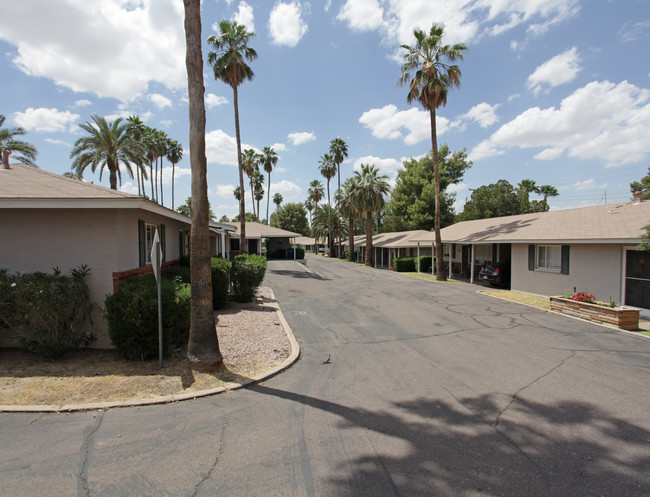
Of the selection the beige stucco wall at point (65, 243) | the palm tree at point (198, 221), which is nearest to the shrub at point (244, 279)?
the beige stucco wall at point (65, 243)

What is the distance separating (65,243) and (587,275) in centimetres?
1704

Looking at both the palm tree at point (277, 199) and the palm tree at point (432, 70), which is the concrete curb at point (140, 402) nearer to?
the palm tree at point (432, 70)

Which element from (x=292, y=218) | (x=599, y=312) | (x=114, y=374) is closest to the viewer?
(x=114, y=374)

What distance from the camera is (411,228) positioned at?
1900 inches

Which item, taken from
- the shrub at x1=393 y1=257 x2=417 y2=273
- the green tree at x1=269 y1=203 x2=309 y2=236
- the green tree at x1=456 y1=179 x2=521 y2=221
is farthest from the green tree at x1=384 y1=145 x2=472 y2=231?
the green tree at x1=269 y1=203 x2=309 y2=236

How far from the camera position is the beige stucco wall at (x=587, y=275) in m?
12.4

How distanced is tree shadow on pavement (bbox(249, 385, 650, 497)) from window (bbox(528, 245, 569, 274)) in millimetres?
11812

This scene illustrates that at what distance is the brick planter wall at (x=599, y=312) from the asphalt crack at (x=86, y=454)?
1202 cm

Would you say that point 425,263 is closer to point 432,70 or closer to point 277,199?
point 432,70

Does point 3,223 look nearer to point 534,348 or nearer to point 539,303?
point 534,348

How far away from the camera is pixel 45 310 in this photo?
20.3 ft

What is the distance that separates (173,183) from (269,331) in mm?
54091

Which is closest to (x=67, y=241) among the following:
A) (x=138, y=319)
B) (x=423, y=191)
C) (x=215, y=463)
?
(x=138, y=319)

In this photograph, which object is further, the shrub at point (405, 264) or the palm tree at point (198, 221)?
the shrub at point (405, 264)
